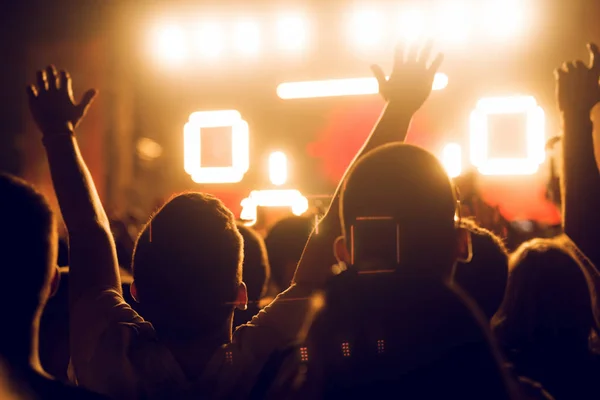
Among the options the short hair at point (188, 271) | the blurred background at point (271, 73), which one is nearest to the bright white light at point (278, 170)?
the blurred background at point (271, 73)

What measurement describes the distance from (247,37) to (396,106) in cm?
541

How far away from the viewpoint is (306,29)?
22.4 ft

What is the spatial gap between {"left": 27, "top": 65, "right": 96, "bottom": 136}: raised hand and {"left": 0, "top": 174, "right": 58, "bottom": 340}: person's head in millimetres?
511

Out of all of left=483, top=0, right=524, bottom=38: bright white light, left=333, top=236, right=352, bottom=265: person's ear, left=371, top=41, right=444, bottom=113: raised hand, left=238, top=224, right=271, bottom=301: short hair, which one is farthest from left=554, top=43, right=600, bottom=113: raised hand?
left=483, top=0, right=524, bottom=38: bright white light

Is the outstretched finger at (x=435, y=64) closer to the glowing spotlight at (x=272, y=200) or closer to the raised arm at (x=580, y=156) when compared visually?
the raised arm at (x=580, y=156)

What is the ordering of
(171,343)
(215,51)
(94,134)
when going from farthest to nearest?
(94,134)
(215,51)
(171,343)

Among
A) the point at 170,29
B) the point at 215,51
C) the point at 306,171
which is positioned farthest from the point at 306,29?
the point at 306,171

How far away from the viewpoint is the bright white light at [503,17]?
5926 mm

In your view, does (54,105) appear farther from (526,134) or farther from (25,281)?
(526,134)

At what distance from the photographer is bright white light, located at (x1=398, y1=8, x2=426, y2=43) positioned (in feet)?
19.8

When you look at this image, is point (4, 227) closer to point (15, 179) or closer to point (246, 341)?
point (15, 179)

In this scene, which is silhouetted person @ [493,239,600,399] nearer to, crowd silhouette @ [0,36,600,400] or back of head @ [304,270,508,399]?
crowd silhouette @ [0,36,600,400]

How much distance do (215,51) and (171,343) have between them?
5.89 metres

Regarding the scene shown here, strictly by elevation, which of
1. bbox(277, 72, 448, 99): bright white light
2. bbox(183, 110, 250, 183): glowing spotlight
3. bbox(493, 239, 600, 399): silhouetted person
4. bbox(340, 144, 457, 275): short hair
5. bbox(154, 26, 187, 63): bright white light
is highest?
bbox(154, 26, 187, 63): bright white light
